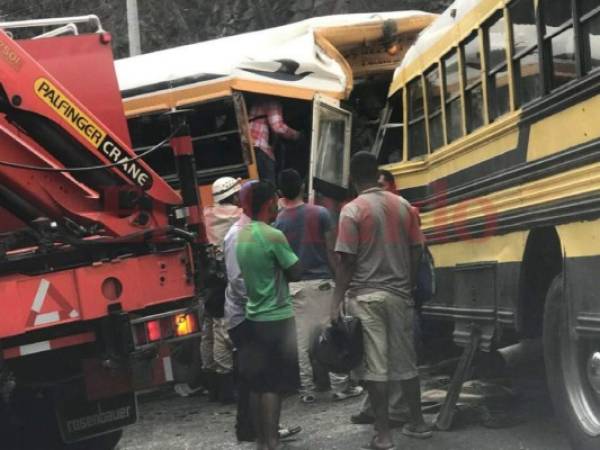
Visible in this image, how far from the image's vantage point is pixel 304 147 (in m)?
9.62

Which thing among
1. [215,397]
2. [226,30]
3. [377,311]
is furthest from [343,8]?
[377,311]

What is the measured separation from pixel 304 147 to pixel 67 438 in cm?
497

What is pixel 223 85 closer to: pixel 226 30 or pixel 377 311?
pixel 377 311

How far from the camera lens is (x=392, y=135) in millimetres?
9375

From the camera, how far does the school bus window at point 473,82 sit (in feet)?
21.6

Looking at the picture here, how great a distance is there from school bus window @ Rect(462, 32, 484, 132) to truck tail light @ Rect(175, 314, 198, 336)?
2.62 meters

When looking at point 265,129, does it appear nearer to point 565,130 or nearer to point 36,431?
point 36,431

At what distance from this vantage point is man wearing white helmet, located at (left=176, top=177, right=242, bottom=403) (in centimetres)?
752

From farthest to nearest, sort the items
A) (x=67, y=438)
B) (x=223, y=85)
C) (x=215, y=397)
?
(x=223, y=85)
(x=215, y=397)
(x=67, y=438)

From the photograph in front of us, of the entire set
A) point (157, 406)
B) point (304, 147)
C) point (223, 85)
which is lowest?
point (157, 406)

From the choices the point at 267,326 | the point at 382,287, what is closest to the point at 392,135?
the point at 382,287

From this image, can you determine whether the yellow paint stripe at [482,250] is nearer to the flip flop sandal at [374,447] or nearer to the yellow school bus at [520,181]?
the yellow school bus at [520,181]

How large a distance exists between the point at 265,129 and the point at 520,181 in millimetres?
3779

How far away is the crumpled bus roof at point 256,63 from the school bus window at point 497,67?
291 centimetres
